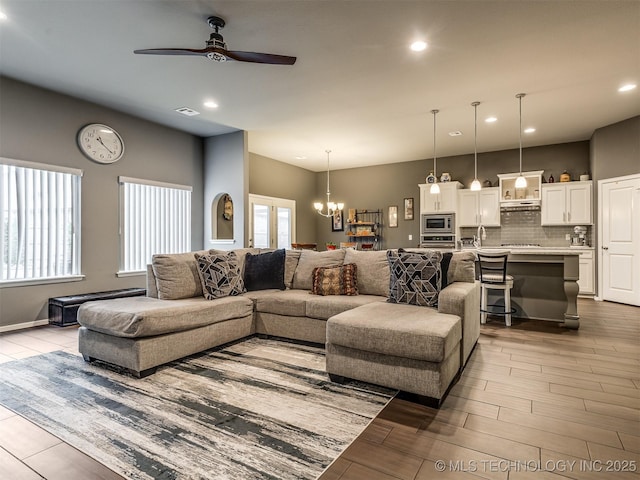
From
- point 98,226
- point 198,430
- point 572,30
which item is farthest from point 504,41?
point 98,226

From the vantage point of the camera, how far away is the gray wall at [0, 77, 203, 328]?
4.17 metres

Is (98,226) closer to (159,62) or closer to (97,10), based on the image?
(159,62)

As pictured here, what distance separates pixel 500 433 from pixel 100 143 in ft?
18.6

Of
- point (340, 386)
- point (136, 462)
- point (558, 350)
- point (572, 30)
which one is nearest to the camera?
point (136, 462)

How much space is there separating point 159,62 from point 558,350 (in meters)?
4.91

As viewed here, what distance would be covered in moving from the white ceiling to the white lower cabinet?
232 centimetres

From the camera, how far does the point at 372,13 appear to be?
284cm

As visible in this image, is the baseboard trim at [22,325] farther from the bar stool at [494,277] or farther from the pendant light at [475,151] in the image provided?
the pendant light at [475,151]

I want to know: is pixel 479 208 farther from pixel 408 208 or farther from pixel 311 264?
pixel 311 264

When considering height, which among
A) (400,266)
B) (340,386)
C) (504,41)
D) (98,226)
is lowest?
(340,386)

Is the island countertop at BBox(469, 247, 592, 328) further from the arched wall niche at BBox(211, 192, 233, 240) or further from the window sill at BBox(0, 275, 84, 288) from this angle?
the window sill at BBox(0, 275, 84, 288)

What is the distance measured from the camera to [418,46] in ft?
10.9

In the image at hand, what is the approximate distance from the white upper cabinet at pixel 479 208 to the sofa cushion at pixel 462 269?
14.9 ft

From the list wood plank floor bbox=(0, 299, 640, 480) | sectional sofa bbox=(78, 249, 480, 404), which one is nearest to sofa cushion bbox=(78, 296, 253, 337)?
sectional sofa bbox=(78, 249, 480, 404)
